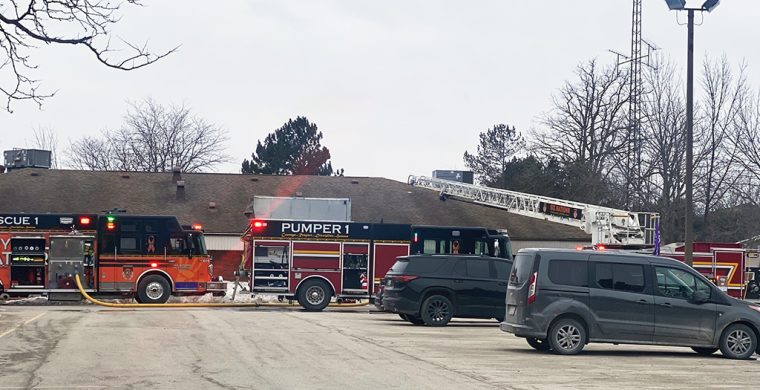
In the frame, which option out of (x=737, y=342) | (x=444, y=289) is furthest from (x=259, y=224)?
(x=737, y=342)

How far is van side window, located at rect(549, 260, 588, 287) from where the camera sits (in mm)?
18500

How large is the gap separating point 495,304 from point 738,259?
12940 millimetres

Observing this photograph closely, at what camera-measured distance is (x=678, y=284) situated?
1880cm

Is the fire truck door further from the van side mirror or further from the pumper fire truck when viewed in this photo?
the van side mirror

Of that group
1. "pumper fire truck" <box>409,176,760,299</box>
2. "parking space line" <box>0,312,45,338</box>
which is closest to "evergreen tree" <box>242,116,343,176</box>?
"pumper fire truck" <box>409,176,760,299</box>

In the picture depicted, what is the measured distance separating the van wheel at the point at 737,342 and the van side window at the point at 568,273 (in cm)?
271

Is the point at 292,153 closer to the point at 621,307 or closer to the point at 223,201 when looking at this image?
the point at 223,201

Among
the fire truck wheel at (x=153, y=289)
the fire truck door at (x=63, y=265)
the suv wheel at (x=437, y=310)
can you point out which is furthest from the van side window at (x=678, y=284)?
the fire truck door at (x=63, y=265)

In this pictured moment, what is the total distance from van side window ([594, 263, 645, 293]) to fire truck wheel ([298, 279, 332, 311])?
1501cm

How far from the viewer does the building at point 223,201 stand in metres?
52.3

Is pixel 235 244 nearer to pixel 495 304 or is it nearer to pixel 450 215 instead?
pixel 450 215

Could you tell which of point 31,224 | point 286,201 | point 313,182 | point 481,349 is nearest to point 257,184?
point 313,182

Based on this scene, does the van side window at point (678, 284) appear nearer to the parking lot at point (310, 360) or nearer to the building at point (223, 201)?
the parking lot at point (310, 360)

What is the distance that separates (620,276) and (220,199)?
129 ft
